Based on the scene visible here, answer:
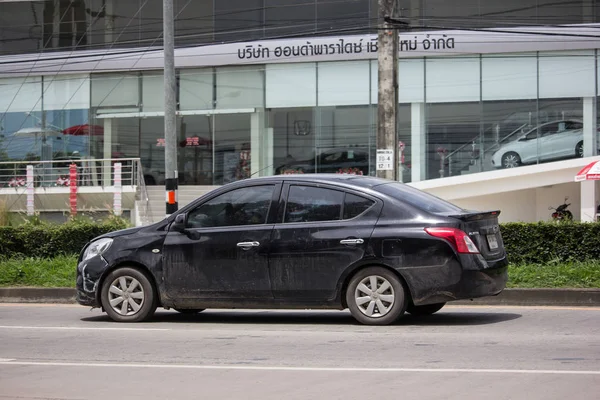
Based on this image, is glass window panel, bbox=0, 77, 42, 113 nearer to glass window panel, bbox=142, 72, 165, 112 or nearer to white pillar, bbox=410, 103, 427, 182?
glass window panel, bbox=142, 72, 165, 112

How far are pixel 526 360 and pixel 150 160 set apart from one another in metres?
28.3

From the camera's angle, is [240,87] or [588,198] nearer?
[588,198]

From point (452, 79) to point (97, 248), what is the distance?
22263mm

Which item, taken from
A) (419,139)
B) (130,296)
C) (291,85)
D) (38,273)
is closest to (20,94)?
(291,85)

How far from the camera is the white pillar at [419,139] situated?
3203 cm

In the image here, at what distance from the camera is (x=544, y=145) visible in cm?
3141

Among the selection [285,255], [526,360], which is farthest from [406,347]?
[285,255]

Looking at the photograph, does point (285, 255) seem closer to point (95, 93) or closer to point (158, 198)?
point (158, 198)

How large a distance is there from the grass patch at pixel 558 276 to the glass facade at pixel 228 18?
1653 centimetres

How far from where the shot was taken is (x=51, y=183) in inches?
1336

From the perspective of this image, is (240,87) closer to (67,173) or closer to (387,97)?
(67,173)

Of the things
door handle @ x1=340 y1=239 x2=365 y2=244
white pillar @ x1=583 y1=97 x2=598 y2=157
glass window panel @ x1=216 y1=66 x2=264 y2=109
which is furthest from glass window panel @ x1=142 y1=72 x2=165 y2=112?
door handle @ x1=340 y1=239 x2=365 y2=244

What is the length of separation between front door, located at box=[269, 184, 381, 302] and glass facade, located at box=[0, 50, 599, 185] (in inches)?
758

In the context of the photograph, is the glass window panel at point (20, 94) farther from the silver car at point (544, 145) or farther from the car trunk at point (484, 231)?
the car trunk at point (484, 231)
